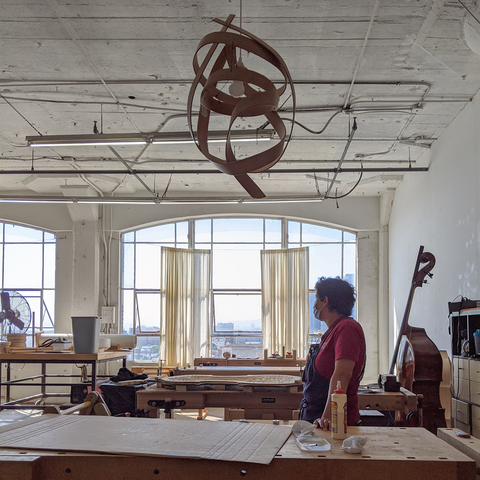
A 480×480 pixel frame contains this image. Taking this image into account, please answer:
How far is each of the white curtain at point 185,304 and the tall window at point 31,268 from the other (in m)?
2.51

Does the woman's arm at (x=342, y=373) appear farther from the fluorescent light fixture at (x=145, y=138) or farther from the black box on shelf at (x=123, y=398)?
the fluorescent light fixture at (x=145, y=138)

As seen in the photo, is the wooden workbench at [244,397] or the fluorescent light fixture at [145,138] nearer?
the wooden workbench at [244,397]

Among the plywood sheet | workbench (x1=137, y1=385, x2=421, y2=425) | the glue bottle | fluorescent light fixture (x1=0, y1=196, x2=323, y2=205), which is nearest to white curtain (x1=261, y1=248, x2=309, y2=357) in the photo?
fluorescent light fixture (x1=0, y1=196, x2=323, y2=205)

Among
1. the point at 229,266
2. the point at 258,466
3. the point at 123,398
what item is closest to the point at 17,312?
the point at 229,266

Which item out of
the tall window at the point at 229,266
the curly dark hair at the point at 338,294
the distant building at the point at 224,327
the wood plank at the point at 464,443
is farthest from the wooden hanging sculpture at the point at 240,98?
the distant building at the point at 224,327

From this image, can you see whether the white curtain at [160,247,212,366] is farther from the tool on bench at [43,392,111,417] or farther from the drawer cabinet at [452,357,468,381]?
the tool on bench at [43,392,111,417]

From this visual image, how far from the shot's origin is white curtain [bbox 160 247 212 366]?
37.6ft

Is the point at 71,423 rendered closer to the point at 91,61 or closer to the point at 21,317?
the point at 91,61

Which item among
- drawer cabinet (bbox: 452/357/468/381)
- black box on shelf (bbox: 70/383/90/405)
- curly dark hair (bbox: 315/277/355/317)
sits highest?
curly dark hair (bbox: 315/277/355/317)

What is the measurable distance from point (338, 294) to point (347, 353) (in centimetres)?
44

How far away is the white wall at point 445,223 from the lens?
21.2ft

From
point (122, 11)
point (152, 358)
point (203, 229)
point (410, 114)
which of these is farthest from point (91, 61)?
point (152, 358)

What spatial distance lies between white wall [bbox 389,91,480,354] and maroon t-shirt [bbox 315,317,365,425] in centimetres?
380

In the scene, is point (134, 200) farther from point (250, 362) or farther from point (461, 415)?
point (461, 415)
